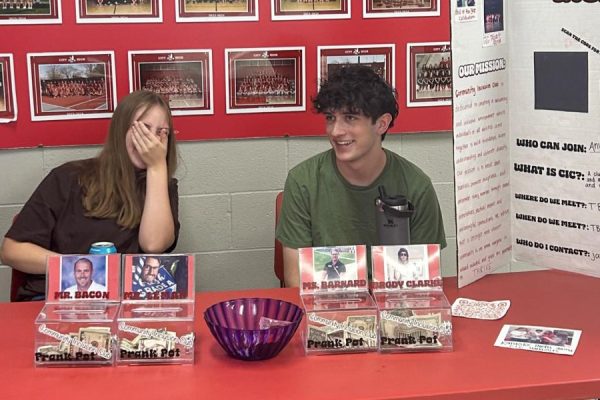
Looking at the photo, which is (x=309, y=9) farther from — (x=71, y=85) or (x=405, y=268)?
(x=405, y=268)

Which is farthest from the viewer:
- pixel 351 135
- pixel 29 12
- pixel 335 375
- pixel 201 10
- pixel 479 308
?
pixel 201 10

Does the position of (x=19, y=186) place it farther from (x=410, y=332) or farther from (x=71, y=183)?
(x=410, y=332)

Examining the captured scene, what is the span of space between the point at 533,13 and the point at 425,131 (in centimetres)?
107

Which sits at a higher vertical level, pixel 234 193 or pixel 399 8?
pixel 399 8

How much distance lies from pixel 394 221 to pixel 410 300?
1.22 feet

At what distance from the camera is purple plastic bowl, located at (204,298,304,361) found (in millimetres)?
1775

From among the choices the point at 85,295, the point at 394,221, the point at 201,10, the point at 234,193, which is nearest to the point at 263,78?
the point at 201,10

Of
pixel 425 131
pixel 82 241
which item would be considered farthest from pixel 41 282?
pixel 425 131

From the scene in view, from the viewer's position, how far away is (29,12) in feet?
9.52

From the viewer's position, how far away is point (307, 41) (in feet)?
10.2

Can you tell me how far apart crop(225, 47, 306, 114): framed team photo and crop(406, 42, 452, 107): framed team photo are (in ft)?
1.32

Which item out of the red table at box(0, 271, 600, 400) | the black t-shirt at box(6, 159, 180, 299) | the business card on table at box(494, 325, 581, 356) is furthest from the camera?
the black t-shirt at box(6, 159, 180, 299)

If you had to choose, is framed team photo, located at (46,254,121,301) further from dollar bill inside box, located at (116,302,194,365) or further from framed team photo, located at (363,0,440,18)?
framed team photo, located at (363,0,440,18)

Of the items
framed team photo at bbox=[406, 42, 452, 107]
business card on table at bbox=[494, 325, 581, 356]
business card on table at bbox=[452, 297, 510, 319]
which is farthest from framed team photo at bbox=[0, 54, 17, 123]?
business card on table at bbox=[494, 325, 581, 356]
